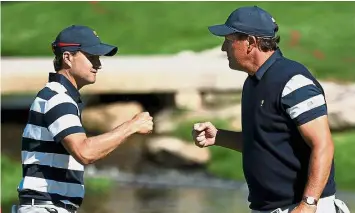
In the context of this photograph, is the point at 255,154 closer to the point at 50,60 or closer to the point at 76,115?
the point at 76,115

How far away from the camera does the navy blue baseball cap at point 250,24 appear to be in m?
5.00

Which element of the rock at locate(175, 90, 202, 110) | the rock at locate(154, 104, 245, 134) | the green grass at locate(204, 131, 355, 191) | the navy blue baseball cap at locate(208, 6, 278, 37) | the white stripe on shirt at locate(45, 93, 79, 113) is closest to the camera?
the navy blue baseball cap at locate(208, 6, 278, 37)

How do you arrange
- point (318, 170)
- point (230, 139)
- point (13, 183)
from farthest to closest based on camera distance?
1. point (13, 183)
2. point (230, 139)
3. point (318, 170)

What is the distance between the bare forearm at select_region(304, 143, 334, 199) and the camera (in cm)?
469

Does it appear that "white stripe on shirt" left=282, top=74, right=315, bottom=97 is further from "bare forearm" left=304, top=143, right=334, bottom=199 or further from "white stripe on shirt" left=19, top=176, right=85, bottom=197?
"white stripe on shirt" left=19, top=176, right=85, bottom=197

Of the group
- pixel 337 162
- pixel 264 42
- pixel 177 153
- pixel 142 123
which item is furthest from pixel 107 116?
pixel 264 42

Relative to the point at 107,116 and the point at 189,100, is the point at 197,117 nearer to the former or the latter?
the point at 189,100

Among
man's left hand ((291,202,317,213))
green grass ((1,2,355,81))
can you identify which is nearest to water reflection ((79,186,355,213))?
green grass ((1,2,355,81))

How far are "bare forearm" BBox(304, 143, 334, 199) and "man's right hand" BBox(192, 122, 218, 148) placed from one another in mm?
994

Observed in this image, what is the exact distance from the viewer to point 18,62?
1420 centimetres

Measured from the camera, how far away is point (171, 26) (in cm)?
1577

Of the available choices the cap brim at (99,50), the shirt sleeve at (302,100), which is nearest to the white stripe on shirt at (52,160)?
the cap brim at (99,50)

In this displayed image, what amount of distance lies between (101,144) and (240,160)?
7.06 m

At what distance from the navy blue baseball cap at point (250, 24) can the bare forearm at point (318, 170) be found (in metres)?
0.70
